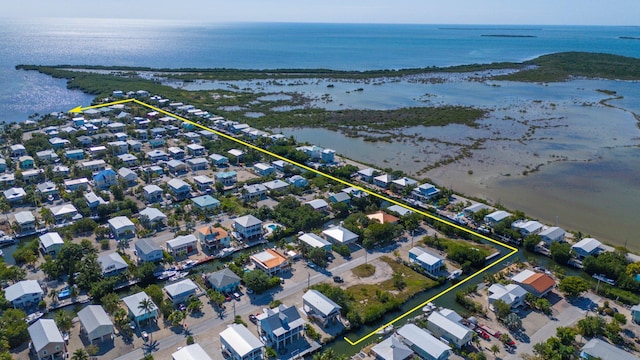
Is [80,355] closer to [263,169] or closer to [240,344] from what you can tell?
[240,344]

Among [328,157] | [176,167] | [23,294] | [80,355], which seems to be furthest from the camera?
[328,157]

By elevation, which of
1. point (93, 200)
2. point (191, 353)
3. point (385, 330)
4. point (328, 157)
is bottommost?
point (385, 330)

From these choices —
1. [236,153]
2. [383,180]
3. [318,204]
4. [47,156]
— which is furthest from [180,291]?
[47,156]

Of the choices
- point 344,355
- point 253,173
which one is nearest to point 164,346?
point 344,355

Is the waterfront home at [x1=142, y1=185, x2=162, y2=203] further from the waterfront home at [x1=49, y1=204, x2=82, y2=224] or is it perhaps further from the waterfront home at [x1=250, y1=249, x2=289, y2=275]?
the waterfront home at [x1=250, y1=249, x2=289, y2=275]

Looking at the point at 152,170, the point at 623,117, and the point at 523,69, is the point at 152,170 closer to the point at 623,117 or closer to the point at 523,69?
the point at 623,117

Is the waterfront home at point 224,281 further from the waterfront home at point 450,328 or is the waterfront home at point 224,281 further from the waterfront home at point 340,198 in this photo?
the waterfront home at point 340,198

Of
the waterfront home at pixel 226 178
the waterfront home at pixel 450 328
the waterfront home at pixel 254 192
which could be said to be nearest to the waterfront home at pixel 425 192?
the waterfront home at pixel 254 192
